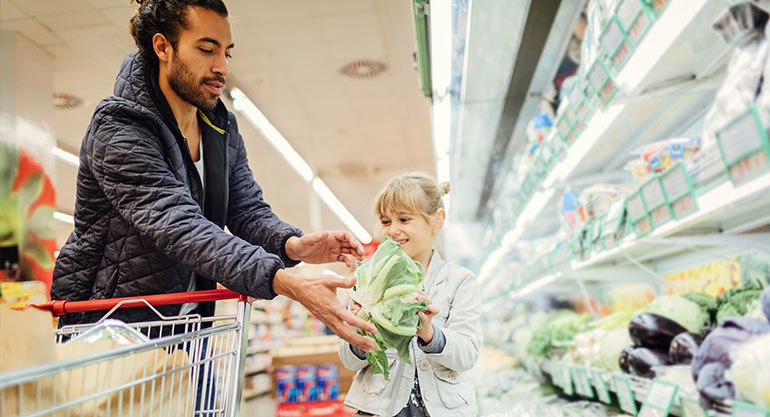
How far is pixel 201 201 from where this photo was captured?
5.60ft

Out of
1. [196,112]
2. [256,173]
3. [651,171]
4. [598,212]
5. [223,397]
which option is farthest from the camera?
[256,173]

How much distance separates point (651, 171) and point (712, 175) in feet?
2.25

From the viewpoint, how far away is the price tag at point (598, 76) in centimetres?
202

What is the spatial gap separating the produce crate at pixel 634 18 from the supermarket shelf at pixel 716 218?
535 mm

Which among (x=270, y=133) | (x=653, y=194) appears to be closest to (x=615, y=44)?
(x=653, y=194)

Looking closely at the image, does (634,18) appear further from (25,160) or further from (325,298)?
(25,160)

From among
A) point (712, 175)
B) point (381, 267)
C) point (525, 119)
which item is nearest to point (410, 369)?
point (381, 267)

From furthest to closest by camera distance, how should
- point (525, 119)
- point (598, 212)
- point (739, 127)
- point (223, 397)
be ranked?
point (525, 119), point (598, 212), point (223, 397), point (739, 127)

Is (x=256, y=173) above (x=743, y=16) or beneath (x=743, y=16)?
above

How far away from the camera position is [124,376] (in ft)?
3.34

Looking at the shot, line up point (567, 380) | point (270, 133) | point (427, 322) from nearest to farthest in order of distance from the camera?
point (427, 322) → point (567, 380) → point (270, 133)

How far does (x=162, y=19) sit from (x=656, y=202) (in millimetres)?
1616

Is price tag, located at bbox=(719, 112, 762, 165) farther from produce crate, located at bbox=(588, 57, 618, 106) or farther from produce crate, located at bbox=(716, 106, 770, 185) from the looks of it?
produce crate, located at bbox=(588, 57, 618, 106)

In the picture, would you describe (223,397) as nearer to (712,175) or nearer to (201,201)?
(201,201)
